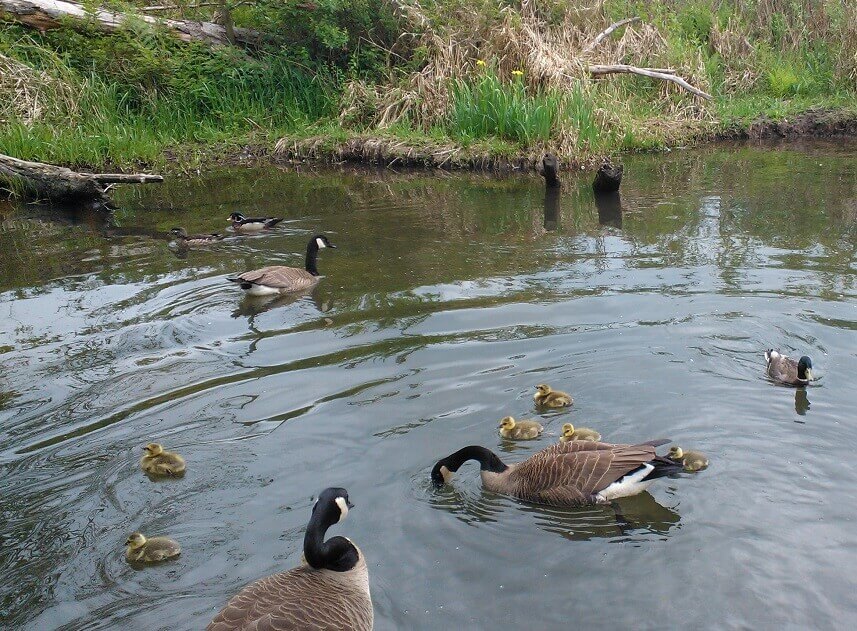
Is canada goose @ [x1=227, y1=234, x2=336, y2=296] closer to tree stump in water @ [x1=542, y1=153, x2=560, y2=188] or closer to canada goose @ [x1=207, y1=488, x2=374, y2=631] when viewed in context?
canada goose @ [x1=207, y1=488, x2=374, y2=631]

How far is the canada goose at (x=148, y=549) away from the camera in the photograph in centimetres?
552

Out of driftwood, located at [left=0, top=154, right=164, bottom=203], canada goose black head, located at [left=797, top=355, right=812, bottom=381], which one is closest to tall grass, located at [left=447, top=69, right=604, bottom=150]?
driftwood, located at [left=0, top=154, right=164, bottom=203]

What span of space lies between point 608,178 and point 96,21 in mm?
13049

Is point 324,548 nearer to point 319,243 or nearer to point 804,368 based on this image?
point 804,368

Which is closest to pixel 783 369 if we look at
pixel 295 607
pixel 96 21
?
pixel 295 607

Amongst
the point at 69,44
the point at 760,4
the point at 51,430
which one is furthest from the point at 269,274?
the point at 760,4

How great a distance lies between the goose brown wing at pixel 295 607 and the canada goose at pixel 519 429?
2.61 metres

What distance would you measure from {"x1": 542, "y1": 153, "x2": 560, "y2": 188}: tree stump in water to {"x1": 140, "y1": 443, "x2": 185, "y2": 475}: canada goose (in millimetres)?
11065

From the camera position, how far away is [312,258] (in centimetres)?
1170

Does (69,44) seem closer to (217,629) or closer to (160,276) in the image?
(160,276)

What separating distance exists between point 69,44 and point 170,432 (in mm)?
16314

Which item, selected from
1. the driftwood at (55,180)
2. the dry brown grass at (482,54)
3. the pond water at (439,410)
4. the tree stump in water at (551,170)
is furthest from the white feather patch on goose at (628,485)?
the dry brown grass at (482,54)

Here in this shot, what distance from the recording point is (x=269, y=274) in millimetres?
10820

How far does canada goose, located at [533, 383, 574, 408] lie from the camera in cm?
749
